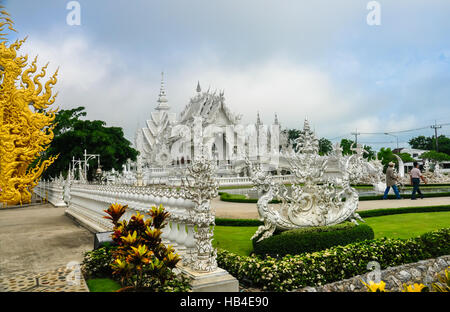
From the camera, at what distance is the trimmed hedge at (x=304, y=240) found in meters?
6.18

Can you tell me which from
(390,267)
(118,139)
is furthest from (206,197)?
(118,139)

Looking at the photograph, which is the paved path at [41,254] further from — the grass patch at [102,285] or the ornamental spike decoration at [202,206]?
the ornamental spike decoration at [202,206]

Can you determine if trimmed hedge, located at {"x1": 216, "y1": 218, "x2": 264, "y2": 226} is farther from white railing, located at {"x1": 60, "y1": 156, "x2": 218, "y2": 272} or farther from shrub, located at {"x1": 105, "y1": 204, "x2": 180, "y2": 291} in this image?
shrub, located at {"x1": 105, "y1": 204, "x2": 180, "y2": 291}

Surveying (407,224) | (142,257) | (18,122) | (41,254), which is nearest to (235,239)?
(41,254)

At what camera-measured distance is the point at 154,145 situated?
45.0m

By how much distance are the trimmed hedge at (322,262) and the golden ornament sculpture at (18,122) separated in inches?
598

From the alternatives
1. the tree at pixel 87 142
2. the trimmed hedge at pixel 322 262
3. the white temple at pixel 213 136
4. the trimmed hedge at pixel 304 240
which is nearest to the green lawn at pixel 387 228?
the trimmed hedge at pixel 304 240

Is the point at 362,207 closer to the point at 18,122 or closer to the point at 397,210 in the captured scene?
the point at 397,210

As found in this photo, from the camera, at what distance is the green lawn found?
25.2 feet

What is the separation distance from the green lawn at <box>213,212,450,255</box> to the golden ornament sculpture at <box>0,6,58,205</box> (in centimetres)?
1246

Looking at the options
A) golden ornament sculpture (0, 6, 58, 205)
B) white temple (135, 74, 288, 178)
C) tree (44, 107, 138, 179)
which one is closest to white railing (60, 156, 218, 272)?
golden ornament sculpture (0, 6, 58, 205)

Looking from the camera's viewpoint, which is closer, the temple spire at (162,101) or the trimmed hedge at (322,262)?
the trimmed hedge at (322,262)
